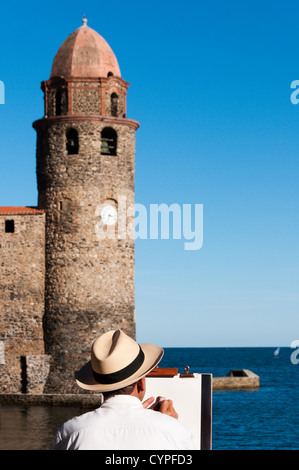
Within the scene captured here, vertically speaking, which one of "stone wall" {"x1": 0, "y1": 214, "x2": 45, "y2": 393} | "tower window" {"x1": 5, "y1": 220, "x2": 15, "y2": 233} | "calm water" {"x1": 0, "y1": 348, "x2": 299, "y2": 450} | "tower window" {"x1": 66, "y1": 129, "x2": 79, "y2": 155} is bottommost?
"calm water" {"x1": 0, "y1": 348, "x2": 299, "y2": 450}

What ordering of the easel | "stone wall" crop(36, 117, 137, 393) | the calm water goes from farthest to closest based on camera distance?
"stone wall" crop(36, 117, 137, 393), the calm water, the easel

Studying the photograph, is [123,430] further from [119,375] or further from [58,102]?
[58,102]

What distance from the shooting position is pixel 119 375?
439 cm

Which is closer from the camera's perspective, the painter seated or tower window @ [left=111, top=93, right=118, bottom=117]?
the painter seated

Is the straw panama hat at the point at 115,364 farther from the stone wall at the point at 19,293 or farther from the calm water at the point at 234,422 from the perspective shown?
the stone wall at the point at 19,293

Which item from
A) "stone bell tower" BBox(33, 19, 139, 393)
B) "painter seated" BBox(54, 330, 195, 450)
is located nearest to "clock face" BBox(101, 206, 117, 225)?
"stone bell tower" BBox(33, 19, 139, 393)

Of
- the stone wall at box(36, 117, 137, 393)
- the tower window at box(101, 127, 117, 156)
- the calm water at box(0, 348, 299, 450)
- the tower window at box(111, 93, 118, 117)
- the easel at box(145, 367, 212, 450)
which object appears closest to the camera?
the easel at box(145, 367, 212, 450)

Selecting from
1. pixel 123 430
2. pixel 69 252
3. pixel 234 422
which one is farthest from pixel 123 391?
pixel 234 422

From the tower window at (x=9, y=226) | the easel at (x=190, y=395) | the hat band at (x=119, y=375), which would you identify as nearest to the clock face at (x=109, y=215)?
the tower window at (x=9, y=226)

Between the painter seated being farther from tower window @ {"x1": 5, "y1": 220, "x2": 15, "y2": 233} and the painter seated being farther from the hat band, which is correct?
tower window @ {"x1": 5, "y1": 220, "x2": 15, "y2": 233}

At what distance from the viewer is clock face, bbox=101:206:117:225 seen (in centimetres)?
2909

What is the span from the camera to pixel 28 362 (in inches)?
1137

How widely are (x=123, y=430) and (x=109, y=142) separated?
2627cm

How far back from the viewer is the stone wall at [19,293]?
95.6ft
